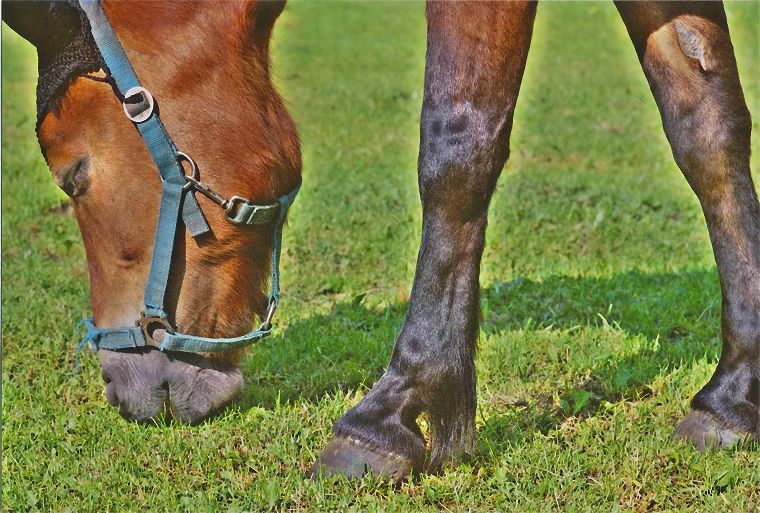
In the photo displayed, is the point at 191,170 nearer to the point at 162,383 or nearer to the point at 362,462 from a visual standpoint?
the point at 162,383

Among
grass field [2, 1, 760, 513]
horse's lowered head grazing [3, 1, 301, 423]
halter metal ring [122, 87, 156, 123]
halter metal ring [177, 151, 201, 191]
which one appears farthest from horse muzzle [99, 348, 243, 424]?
halter metal ring [122, 87, 156, 123]

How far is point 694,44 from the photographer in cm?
299

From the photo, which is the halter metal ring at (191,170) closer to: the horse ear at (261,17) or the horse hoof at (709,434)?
the horse ear at (261,17)

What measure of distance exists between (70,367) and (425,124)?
1899 mm

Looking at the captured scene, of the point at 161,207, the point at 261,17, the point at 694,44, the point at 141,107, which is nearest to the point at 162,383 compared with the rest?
the point at 161,207

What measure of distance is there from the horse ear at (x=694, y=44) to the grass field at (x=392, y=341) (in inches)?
26.0

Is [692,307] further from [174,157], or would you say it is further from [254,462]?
[174,157]

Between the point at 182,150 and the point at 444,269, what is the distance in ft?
2.66

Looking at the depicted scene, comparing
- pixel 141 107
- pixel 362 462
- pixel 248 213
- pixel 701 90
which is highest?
pixel 701 90

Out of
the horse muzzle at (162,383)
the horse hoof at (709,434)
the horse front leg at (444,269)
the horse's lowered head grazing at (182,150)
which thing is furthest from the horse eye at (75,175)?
the horse hoof at (709,434)

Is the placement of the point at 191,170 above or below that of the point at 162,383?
above

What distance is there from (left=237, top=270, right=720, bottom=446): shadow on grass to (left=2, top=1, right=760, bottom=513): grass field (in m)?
0.01

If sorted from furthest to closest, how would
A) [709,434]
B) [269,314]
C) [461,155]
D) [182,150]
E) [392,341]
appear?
[392,341] → [269,314] → [709,434] → [182,150] → [461,155]

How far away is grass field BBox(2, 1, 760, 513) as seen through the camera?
2.79 m
